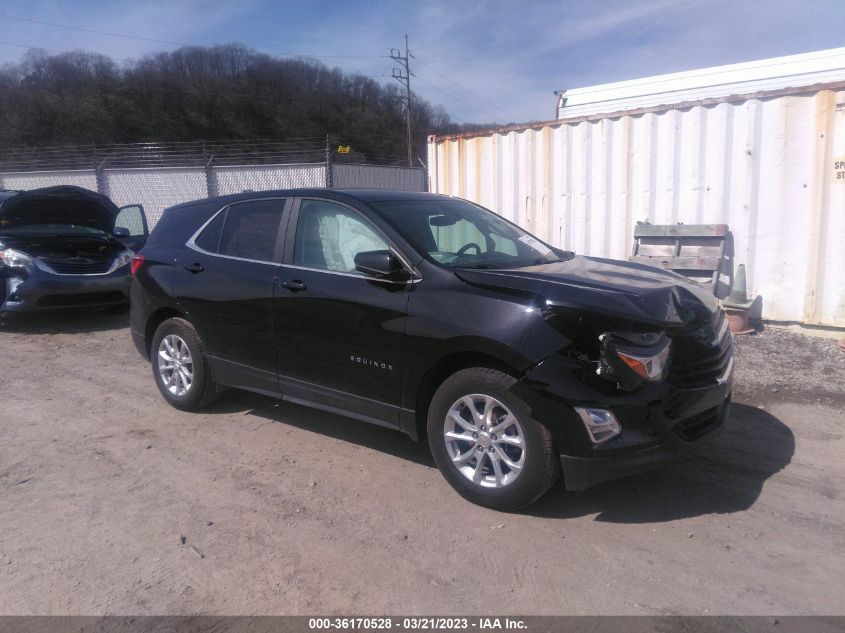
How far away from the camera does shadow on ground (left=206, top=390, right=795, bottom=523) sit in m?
3.48

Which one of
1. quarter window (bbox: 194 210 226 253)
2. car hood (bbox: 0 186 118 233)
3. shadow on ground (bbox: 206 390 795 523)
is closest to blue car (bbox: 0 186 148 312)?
car hood (bbox: 0 186 118 233)

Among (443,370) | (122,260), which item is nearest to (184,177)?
(122,260)

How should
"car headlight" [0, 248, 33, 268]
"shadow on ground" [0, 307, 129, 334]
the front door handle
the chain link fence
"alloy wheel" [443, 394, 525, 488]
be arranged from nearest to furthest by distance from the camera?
"alloy wheel" [443, 394, 525, 488], the front door handle, "car headlight" [0, 248, 33, 268], "shadow on ground" [0, 307, 129, 334], the chain link fence

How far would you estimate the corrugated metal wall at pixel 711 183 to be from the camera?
6605 mm

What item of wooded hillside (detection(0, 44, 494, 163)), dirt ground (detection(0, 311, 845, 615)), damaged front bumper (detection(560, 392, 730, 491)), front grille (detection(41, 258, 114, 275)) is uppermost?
wooded hillside (detection(0, 44, 494, 163))

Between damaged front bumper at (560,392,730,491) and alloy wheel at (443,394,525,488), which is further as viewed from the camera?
alloy wheel at (443,394,525,488)

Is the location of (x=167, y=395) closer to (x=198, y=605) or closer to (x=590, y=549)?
(x=198, y=605)

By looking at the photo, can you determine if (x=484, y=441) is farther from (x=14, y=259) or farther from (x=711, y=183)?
(x=14, y=259)

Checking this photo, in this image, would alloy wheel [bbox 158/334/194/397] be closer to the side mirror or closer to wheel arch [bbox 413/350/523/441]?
the side mirror

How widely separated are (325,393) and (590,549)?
6.20 feet

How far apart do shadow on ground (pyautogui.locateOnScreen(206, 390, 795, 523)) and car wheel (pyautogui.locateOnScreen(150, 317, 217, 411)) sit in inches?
21.7

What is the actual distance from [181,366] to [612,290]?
343 cm

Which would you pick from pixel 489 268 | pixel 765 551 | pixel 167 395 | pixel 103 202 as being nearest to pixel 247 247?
pixel 167 395

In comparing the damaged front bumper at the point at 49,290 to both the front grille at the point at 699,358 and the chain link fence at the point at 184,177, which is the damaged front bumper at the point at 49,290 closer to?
the front grille at the point at 699,358
